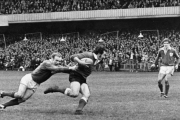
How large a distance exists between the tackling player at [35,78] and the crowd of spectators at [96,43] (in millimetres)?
28652

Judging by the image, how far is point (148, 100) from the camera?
47.3 feet

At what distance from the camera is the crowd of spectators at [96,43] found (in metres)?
40.8

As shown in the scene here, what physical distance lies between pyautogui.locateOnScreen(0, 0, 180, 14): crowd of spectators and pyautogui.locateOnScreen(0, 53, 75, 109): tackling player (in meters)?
36.7

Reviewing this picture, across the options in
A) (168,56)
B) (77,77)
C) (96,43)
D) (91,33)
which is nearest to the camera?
(77,77)

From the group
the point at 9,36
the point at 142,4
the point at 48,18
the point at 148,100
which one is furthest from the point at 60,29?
the point at 148,100

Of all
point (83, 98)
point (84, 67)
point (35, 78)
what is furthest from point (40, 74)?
point (83, 98)

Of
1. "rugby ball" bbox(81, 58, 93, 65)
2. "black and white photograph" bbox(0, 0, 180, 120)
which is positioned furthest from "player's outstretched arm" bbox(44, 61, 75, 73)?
"black and white photograph" bbox(0, 0, 180, 120)

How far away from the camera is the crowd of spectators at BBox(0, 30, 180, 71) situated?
40.8 m

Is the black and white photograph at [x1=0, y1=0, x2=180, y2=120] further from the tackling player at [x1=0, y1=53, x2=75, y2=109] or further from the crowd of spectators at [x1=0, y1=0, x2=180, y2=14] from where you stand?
the tackling player at [x1=0, y1=53, x2=75, y2=109]

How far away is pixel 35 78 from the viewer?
448 inches

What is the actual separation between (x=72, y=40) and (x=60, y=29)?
178 inches

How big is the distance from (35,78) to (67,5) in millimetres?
41567

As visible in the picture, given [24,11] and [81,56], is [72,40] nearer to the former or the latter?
[24,11]

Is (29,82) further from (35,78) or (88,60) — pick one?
(88,60)
